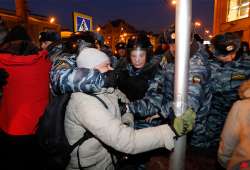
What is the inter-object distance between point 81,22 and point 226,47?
3204 millimetres

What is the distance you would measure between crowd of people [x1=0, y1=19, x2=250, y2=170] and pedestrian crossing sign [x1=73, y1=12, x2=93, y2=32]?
0.69m

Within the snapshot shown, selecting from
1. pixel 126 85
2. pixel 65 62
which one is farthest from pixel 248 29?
pixel 65 62

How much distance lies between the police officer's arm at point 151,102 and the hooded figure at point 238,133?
928 millimetres

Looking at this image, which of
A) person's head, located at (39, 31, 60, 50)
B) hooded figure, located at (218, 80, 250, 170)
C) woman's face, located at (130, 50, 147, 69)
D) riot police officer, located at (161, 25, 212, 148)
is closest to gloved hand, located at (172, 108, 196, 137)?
riot police officer, located at (161, 25, 212, 148)

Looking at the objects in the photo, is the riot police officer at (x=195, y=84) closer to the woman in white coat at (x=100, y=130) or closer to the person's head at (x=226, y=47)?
the woman in white coat at (x=100, y=130)

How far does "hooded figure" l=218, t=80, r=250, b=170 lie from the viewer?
221 cm

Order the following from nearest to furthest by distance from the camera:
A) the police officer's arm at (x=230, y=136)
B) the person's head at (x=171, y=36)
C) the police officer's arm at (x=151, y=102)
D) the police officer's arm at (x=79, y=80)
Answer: the police officer's arm at (x=79, y=80) < the police officer's arm at (x=230, y=136) < the person's head at (x=171, y=36) < the police officer's arm at (x=151, y=102)

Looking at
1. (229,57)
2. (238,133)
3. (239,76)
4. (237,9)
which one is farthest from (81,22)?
(237,9)

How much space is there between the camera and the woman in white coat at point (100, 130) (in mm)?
1915

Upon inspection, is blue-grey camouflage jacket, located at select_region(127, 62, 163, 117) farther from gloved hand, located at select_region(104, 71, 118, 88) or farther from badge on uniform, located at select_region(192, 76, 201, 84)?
A: gloved hand, located at select_region(104, 71, 118, 88)

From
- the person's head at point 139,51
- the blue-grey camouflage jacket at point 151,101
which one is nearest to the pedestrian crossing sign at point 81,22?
the person's head at point 139,51

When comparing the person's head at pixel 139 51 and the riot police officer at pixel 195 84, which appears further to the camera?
the person's head at pixel 139 51

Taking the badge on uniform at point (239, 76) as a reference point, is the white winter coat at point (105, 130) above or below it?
below

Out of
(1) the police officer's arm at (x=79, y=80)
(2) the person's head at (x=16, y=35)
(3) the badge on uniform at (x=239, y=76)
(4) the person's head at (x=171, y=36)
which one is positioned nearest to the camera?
(1) the police officer's arm at (x=79, y=80)
